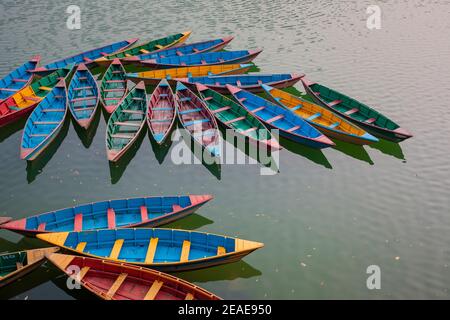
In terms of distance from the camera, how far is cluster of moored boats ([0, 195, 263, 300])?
1633 centimetres

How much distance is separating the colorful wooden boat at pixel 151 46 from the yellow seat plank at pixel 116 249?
21198mm

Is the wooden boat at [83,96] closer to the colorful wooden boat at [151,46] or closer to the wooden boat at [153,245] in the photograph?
the colorful wooden boat at [151,46]

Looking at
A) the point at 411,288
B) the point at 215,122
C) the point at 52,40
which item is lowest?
the point at 411,288

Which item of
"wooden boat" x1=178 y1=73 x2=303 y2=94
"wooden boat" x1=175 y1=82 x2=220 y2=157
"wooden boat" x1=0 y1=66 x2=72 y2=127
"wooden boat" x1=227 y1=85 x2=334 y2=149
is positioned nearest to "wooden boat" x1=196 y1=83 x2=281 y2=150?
"wooden boat" x1=227 y1=85 x2=334 y2=149

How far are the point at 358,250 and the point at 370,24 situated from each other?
1353 inches

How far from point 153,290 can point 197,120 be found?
1455 cm

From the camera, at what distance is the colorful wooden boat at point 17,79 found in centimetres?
3083

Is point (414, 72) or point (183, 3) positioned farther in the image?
point (183, 3)

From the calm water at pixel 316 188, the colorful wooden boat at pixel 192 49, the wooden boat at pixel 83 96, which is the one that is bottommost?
the calm water at pixel 316 188

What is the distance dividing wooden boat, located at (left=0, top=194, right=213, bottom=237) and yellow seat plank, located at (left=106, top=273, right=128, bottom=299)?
2.99m

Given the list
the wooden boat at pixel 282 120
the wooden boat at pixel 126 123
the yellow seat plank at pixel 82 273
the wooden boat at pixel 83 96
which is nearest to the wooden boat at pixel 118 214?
the yellow seat plank at pixel 82 273

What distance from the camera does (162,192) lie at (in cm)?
2278
